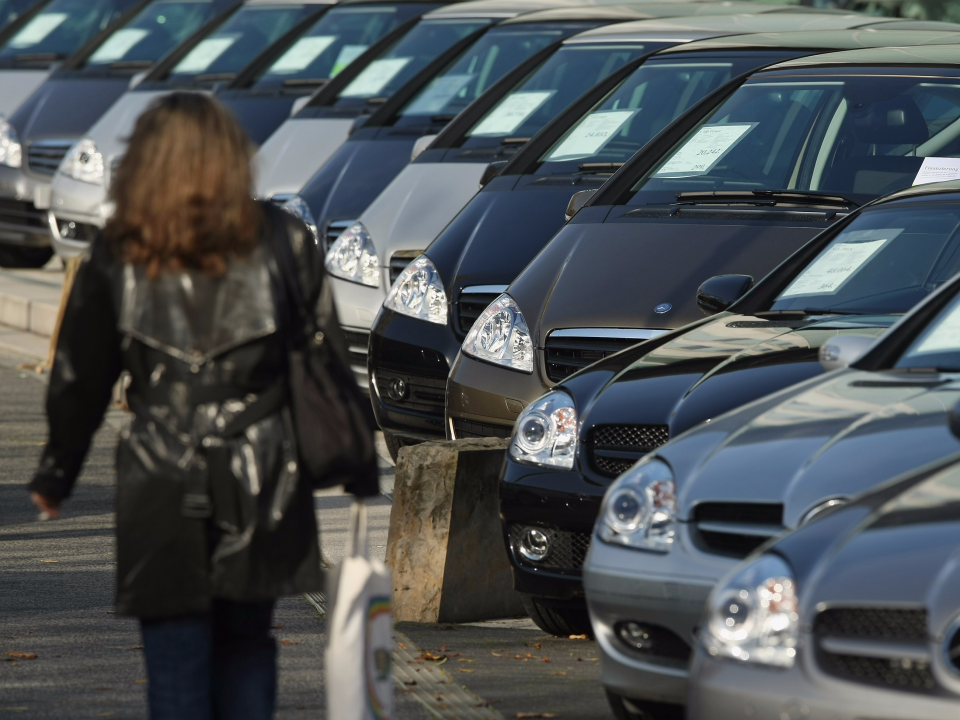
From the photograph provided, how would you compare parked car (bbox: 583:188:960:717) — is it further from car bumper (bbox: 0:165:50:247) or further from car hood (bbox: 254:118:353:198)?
car bumper (bbox: 0:165:50:247)

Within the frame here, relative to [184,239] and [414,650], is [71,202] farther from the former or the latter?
[184,239]

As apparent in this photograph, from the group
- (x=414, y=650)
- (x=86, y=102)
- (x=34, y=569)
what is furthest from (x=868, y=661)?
(x=86, y=102)

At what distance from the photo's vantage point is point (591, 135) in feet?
26.9

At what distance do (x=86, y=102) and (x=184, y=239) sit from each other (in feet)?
36.7

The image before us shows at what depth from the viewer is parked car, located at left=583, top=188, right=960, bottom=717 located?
13.4 ft

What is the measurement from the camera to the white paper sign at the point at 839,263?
18.9ft

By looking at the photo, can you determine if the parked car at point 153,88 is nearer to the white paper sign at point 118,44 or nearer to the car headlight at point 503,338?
the white paper sign at point 118,44

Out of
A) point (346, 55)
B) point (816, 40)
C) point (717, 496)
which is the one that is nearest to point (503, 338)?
point (717, 496)

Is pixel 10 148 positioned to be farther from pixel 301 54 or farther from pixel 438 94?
pixel 438 94

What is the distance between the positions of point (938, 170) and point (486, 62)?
4532 millimetres

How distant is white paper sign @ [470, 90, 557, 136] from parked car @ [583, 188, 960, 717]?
4.93m

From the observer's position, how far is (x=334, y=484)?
3562 mm

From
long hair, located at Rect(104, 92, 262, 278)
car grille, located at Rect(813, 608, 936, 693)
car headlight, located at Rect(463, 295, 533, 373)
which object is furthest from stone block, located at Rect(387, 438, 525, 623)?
car grille, located at Rect(813, 608, 936, 693)

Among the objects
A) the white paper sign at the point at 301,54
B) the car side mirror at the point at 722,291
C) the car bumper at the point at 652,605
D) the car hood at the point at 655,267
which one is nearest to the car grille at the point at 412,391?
the car hood at the point at 655,267
